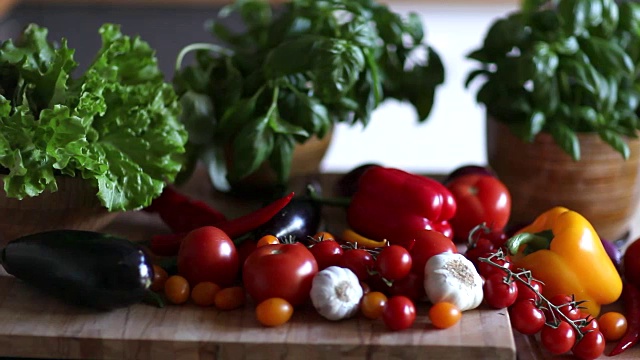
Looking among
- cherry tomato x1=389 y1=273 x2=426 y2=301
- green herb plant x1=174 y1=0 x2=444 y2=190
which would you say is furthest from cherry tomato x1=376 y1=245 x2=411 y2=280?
green herb plant x1=174 y1=0 x2=444 y2=190

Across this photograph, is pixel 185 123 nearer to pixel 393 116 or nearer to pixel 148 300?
pixel 148 300

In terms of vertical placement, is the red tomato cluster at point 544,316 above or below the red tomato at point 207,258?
below

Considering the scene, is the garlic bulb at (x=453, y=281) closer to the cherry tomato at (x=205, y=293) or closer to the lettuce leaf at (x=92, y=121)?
the cherry tomato at (x=205, y=293)

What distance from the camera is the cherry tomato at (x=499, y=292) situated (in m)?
1.18

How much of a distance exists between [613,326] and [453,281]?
0.87 feet

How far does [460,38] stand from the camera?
10.4 feet

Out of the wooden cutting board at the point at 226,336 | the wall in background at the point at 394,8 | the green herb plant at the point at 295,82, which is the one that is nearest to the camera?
the wooden cutting board at the point at 226,336

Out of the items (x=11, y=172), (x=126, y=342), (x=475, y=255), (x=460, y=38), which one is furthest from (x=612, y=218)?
(x=460, y=38)

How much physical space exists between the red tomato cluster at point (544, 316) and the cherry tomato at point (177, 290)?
0.41 metres

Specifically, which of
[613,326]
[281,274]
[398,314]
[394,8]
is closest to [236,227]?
[281,274]

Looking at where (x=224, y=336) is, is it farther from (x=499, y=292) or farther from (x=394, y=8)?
(x=394, y=8)

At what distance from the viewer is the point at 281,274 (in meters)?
1.18

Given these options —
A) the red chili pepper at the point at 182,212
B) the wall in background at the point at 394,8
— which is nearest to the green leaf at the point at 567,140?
the red chili pepper at the point at 182,212

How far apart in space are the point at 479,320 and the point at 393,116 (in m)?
2.22
